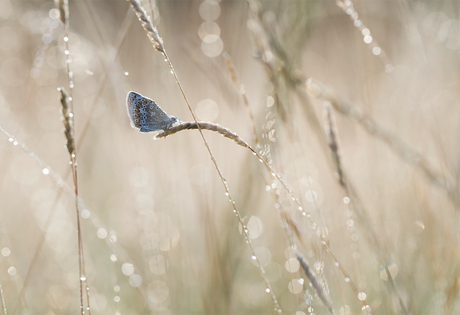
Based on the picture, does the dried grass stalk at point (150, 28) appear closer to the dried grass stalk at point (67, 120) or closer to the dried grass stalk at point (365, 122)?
the dried grass stalk at point (67, 120)

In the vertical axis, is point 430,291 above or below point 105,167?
below

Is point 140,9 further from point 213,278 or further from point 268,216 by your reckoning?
point 268,216

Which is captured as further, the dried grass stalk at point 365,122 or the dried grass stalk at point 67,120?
the dried grass stalk at point 365,122

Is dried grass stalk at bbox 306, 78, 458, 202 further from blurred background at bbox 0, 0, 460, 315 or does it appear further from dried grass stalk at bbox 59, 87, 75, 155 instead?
dried grass stalk at bbox 59, 87, 75, 155

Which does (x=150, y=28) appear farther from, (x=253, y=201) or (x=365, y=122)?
(x=253, y=201)

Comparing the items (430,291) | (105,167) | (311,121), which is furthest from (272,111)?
(105,167)

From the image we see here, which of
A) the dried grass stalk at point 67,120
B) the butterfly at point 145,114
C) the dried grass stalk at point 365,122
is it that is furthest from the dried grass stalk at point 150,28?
the dried grass stalk at point 365,122

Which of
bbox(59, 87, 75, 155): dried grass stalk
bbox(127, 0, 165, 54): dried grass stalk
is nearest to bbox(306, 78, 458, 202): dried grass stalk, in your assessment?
bbox(127, 0, 165, 54): dried grass stalk
